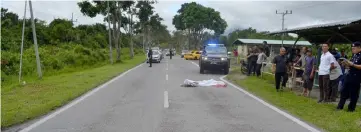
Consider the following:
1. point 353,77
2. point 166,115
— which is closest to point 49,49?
point 166,115

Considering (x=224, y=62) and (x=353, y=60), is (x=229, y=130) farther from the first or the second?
(x=224, y=62)

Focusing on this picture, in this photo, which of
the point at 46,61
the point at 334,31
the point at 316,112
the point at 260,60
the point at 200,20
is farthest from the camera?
the point at 200,20

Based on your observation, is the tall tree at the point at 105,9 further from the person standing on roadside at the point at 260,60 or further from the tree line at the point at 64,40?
the person standing on roadside at the point at 260,60

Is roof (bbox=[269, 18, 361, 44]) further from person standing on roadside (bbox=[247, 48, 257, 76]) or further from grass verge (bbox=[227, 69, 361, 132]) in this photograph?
person standing on roadside (bbox=[247, 48, 257, 76])

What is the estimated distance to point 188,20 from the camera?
67.1 meters

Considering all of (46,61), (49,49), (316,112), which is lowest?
(316,112)

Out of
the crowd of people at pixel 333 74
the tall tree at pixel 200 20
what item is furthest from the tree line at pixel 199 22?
the crowd of people at pixel 333 74

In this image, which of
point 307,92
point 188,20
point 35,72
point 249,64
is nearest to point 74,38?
point 188,20

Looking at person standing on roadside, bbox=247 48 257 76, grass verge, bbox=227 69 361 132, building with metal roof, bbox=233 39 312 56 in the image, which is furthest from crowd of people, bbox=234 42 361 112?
building with metal roof, bbox=233 39 312 56

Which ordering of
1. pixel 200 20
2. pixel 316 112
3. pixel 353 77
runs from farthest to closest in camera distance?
pixel 200 20, pixel 316 112, pixel 353 77

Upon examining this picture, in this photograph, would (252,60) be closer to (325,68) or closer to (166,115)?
(325,68)

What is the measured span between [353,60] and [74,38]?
47123 millimetres

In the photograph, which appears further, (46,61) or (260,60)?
(46,61)

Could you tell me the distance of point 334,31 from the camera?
1289 cm
